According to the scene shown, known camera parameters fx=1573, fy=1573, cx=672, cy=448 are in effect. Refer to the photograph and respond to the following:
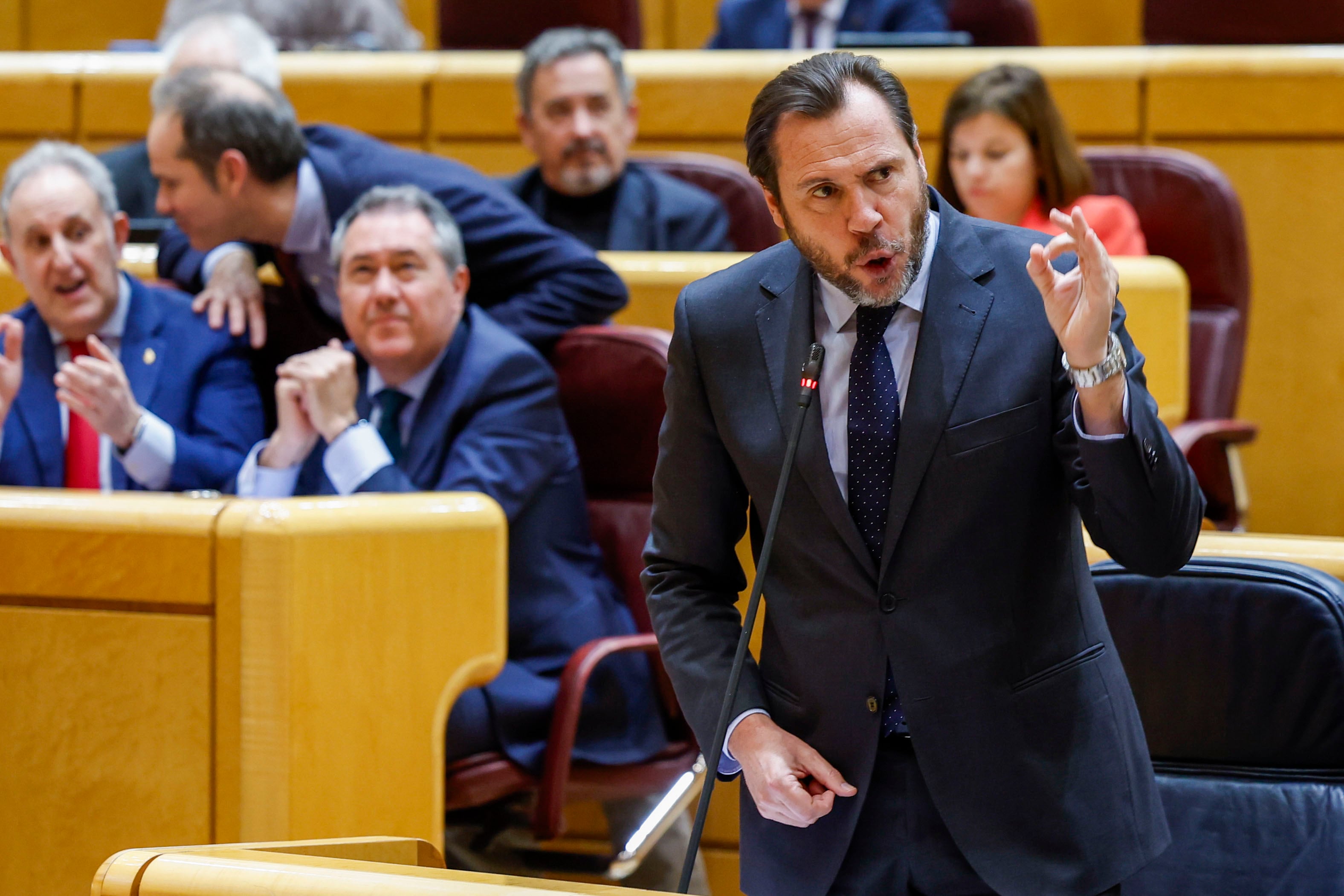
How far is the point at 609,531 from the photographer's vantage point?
1582mm

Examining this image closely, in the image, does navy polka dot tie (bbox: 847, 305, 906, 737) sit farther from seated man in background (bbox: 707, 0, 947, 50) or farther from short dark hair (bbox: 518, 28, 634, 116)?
seated man in background (bbox: 707, 0, 947, 50)

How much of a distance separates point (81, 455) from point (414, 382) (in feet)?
1.18

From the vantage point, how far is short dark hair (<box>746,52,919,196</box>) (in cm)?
77

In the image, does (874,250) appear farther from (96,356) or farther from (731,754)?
(96,356)

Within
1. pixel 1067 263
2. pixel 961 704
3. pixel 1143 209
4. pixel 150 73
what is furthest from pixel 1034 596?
pixel 150 73

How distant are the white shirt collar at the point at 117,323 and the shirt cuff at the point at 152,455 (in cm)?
15

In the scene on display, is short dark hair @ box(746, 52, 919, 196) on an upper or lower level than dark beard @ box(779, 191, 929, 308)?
upper

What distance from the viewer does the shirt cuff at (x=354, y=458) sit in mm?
1415

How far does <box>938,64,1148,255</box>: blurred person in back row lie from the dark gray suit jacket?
1131mm

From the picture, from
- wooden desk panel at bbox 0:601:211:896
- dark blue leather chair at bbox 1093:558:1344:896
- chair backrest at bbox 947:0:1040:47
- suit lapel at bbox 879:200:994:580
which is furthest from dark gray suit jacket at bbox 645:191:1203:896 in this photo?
chair backrest at bbox 947:0:1040:47

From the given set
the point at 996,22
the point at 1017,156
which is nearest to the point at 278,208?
the point at 1017,156

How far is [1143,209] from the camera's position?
6.72 feet

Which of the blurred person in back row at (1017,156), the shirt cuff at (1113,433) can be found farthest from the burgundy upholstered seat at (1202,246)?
the shirt cuff at (1113,433)

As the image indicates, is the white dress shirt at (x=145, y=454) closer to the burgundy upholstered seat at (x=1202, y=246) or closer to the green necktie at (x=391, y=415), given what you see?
the green necktie at (x=391, y=415)
